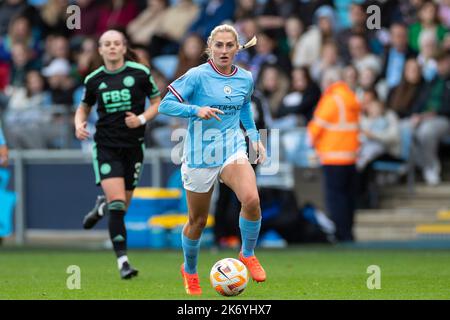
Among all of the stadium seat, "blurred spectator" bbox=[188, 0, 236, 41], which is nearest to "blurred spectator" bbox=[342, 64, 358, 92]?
the stadium seat

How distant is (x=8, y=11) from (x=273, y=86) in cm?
714

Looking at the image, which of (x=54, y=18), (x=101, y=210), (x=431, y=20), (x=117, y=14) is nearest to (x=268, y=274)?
(x=101, y=210)

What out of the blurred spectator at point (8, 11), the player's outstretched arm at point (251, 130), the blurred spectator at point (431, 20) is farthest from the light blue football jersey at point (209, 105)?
the blurred spectator at point (8, 11)

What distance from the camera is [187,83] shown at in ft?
35.9

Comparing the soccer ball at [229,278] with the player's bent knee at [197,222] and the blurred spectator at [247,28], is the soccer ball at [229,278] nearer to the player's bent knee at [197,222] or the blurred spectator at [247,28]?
the player's bent knee at [197,222]

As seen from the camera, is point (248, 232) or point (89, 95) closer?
point (248, 232)

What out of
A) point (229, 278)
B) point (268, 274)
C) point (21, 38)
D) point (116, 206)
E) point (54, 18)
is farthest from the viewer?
point (54, 18)

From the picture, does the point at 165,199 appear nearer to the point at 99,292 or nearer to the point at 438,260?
the point at 438,260

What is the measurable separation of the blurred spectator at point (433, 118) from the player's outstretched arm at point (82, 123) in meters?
7.05

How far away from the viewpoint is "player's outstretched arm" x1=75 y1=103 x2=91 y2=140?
516 inches

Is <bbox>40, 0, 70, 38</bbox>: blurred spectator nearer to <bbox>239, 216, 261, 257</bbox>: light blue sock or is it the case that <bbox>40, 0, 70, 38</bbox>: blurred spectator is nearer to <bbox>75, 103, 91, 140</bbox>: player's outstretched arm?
<bbox>75, 103, 91, 140</bbox>: player's outstretched arm

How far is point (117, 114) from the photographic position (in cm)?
1341

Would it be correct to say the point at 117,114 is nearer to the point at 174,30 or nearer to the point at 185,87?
the point at 185,87
